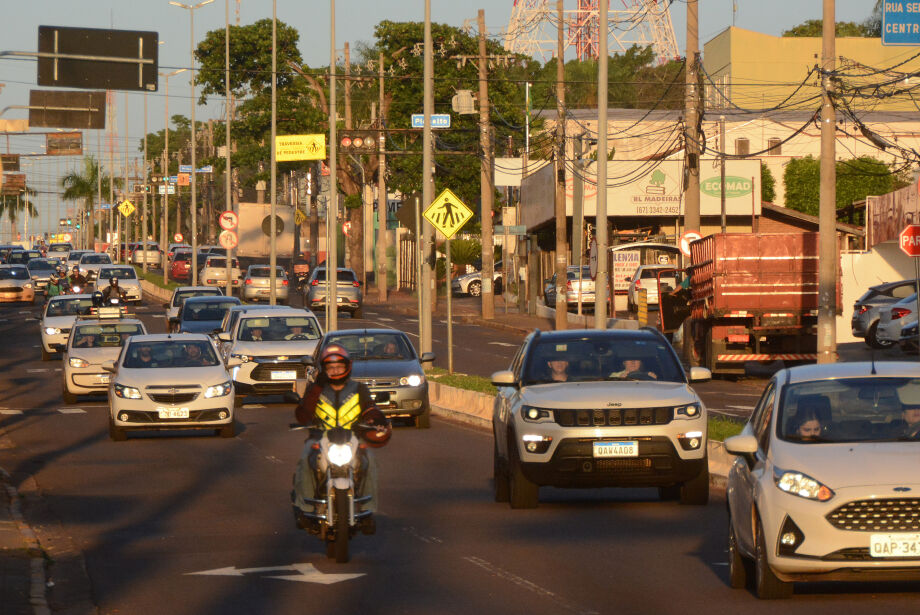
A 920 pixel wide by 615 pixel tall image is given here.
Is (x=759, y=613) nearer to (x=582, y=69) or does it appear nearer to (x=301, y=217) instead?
(x=301, y=217)

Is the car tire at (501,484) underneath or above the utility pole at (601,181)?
underneath

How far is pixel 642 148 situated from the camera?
84875 millimetres

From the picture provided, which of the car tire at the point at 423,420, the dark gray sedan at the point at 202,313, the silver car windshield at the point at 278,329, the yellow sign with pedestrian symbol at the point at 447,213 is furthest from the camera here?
the dark gray sedan at the point at 202,313

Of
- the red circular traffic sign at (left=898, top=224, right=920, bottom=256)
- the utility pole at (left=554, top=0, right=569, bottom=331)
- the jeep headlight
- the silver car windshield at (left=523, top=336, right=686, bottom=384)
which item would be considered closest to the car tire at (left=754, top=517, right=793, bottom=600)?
the jeep headlight

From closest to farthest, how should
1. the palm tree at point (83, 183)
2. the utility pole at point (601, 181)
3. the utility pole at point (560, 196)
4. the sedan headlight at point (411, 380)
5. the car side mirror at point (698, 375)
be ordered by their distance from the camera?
the car side mirror at point (698, 375), the sedan headlight at point (411, 380), the utility pole at point (601, 181), the utility pole at point (560, 196), the palm tree at point (83, 183)

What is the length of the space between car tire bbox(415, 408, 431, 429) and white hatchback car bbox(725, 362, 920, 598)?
14321 millimetres

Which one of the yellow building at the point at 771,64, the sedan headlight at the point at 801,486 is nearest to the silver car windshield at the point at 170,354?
the sedan headlight at the point at 801,486

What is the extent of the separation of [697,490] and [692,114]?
22.7 meters

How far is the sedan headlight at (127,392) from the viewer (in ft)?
75.7

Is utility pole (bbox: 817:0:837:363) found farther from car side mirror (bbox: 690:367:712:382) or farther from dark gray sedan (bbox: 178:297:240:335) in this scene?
dark gray sedan (bbox: 178:297:240:335)

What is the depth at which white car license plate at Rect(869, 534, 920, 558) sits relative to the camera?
358 inches

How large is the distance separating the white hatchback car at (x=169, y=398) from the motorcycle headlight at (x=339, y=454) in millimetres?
11972

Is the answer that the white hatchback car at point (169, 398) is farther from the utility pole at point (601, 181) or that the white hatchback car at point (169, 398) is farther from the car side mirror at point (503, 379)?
the car side mirror at point (503, 379)

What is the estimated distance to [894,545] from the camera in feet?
29.9
